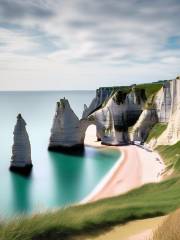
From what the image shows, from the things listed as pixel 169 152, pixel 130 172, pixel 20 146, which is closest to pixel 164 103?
pixel 169 152

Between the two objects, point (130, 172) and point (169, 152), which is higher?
point (169, 152)

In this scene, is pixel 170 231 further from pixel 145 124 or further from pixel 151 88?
pixel 151 88

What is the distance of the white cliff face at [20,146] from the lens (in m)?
49.6

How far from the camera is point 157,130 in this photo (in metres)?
63.1

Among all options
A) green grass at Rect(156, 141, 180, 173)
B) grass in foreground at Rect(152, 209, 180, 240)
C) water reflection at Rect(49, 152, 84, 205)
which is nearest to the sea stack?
water reflection at Rect(49, 152, 84, 205)

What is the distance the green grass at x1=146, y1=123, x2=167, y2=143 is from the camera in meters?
61.5

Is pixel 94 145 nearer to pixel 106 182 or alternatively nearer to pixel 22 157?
pixel 22 157

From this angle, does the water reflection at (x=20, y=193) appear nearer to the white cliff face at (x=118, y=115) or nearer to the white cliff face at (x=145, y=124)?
Result: the white cliff face at (x=145, y=124)

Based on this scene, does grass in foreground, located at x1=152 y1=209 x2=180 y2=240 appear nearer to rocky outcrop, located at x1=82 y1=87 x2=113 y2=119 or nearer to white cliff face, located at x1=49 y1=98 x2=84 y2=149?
white cliff face, located at x1=49 y1=98 x2=84 y2=149

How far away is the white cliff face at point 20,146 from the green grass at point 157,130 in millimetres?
24134

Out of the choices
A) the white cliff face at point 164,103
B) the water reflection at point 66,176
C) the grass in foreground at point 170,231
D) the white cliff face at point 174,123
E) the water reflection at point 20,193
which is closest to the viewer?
the grass in foreground at point 170,231

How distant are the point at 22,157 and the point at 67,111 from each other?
2007 centimetres

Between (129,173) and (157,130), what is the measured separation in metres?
19.0

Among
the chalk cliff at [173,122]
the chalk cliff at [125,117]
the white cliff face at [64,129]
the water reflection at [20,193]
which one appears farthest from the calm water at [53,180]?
the chalk cliff at [173,122]
